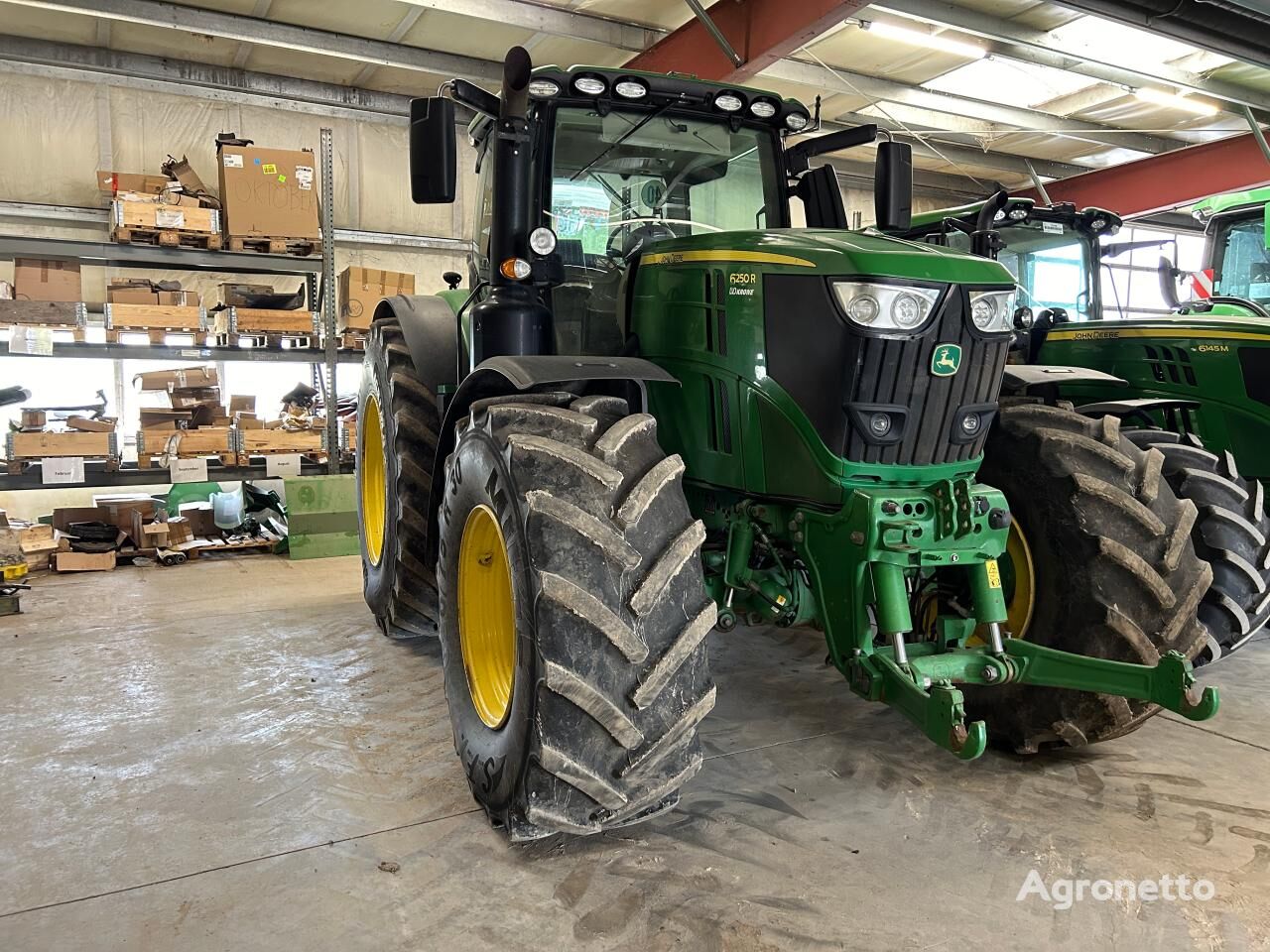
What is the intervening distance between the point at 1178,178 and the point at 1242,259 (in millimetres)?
4083

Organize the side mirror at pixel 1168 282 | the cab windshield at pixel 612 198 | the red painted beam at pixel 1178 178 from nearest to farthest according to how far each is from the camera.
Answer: the cab windshield at pixel 612 198
the side mirror at pixel 1168 282
the red painted beam at pixel 1178 178

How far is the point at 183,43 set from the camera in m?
8.45

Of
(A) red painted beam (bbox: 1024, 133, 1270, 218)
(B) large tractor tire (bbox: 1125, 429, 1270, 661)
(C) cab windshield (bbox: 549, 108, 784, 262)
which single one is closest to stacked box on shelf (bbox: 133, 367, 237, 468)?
(C) cab windshield (bbox: 549, 108, 784, 262)

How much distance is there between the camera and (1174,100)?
9789mm

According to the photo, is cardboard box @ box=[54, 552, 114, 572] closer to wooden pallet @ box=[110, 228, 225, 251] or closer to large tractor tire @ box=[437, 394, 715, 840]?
wooden pallet @ box=[110, 228, 225, 251]

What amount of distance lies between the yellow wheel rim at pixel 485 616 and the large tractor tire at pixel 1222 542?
2662mm

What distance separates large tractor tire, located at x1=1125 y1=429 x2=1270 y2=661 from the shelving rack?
6.12 m

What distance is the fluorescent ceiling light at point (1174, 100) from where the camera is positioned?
373 inches

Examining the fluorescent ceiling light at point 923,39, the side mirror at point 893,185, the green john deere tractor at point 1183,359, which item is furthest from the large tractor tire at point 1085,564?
the fluorescent ceiling light at point 923,39

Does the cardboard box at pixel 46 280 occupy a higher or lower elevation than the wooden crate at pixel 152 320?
higher

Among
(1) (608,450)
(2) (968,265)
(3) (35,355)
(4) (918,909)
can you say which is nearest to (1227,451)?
(2) (968,265)

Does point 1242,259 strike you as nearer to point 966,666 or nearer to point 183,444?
point 966,666

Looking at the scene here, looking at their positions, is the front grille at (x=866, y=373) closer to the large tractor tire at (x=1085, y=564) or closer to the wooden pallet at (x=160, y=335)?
the large tractor tire at (x=1085, y=564)

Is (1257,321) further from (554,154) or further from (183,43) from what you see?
(183,43)
